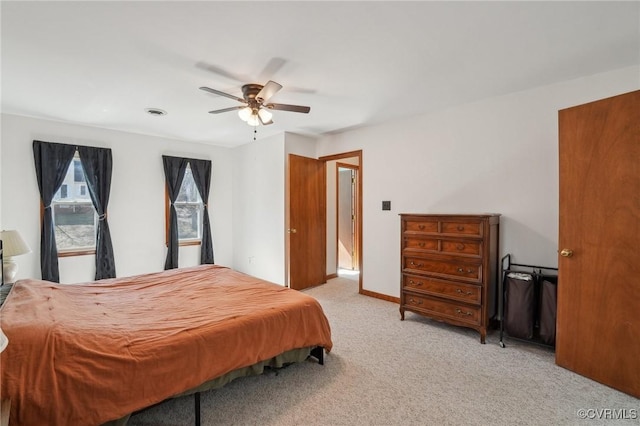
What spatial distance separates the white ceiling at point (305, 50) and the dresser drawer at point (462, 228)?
1334 mm

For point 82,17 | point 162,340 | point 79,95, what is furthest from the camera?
point 79,95

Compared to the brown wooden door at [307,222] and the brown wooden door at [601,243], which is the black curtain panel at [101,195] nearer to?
the brown wooden door at [307,222]

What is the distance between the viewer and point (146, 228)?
4.55 metres

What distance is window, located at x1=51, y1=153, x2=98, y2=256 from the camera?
3906 millimetres

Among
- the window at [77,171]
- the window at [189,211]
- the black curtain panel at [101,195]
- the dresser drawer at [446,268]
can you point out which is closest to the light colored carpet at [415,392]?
the dresser drawer at [446,268]

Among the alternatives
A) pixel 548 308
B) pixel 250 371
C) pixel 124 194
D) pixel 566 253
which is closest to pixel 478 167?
pixel 566 253

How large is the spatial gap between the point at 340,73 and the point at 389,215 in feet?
6.78

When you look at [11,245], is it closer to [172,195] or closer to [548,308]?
[172,195]

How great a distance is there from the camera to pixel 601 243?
6.81ft

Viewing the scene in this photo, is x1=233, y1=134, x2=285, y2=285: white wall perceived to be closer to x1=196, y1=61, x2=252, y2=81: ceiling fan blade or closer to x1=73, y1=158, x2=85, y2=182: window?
x1=196, y1=61, x2=252, y2=81: ceiling fan blade

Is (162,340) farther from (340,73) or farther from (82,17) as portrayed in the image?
(340,73)

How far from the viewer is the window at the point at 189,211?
16.3 ft

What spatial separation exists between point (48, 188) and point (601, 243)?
5779 mm

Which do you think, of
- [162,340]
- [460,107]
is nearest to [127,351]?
[162,340]
